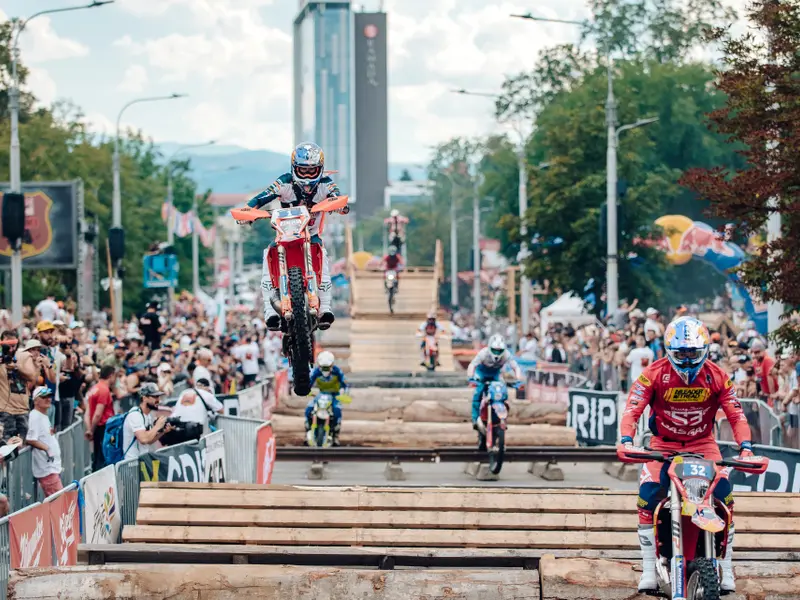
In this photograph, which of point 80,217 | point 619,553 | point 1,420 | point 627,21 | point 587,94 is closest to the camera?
point 619,553

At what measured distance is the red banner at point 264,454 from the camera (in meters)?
19.3

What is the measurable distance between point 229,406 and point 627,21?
53.6m

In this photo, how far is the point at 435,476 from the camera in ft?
77.7

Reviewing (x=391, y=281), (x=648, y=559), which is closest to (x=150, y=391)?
(x=648, y=559)

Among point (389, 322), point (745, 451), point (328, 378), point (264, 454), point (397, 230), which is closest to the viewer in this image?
point (745, 451)

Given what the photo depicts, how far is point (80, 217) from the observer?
3788 cm

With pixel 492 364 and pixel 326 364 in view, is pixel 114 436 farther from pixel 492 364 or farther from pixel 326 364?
pixel 326 364

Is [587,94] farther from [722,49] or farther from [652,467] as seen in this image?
[652,467]

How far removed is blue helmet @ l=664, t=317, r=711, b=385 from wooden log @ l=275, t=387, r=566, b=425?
1729 centimetres

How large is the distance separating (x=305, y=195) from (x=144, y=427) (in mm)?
3991

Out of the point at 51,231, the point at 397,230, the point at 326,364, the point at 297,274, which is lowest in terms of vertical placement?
the point at 326,364

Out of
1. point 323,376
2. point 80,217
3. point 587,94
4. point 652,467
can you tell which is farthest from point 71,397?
point 587,94

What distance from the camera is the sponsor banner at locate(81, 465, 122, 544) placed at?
507 inches

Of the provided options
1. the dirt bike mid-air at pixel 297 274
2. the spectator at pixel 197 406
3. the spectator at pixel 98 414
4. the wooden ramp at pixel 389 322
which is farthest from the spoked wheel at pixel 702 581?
the wooden ramp at pixel 389 322
